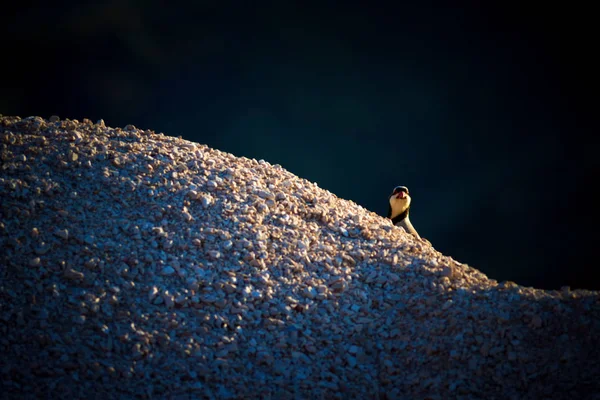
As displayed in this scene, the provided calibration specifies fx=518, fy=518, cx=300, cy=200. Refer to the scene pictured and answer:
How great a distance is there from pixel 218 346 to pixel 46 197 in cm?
210

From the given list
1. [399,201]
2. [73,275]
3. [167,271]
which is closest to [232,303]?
[167,271]

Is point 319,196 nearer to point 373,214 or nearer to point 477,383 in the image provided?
point 373,214

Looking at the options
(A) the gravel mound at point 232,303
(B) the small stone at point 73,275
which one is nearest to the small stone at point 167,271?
(A) the gravel mound at point 232,303

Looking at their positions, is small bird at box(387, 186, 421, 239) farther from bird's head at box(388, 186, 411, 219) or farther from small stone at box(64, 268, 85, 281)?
small stone at box(64, 268, 85, 281)

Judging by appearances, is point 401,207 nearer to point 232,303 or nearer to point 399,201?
point 399,201

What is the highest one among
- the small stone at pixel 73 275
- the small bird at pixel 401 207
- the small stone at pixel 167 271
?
the small bird at pixel 401 207

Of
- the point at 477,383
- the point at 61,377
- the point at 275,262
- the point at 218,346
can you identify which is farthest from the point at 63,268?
the point at 477,383

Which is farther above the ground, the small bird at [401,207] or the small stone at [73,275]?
the small bird at [401,207]

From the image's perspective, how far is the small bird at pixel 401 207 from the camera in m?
7.00

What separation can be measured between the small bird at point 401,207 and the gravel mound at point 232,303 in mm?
1901

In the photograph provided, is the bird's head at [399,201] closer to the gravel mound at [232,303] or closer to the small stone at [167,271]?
the gravel mound at [232,303]

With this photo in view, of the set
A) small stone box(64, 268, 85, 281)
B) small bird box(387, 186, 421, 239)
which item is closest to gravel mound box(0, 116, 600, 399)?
small stone box(64, 268, 85, 281)

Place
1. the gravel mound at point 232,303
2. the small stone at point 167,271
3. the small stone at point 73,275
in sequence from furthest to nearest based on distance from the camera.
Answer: the small stone at point 167,271 < the small stone at point 73,275 < the gravel mound at point 232,303

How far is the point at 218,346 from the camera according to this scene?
3.56 metres
